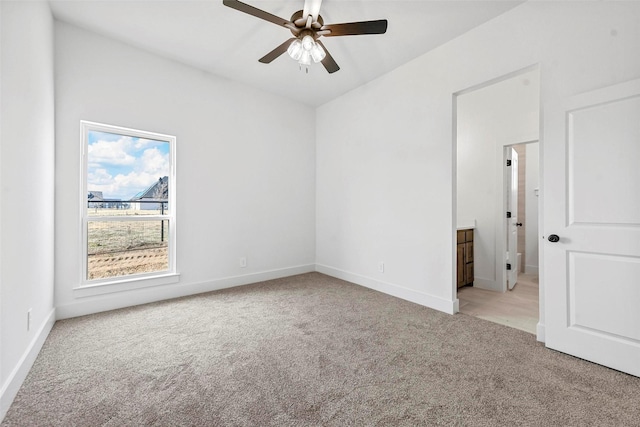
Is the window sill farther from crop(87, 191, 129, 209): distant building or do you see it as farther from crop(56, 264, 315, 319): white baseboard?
crop(87, 191, 129, 209): distant building

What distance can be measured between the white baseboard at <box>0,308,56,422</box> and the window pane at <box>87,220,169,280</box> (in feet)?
2.35

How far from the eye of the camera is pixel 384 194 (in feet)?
12.4

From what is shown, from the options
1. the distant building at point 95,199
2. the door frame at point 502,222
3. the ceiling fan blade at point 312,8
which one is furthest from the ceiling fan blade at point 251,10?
the door frame at point 502,222

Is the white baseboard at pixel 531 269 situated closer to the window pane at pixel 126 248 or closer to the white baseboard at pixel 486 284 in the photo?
the white baseboard at pixel 486 284

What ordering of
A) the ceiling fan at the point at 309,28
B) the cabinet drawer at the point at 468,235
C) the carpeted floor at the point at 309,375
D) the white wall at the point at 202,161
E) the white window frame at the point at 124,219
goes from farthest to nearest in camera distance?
the cabinet drawer at the point at 468,235 < the white window frame at the point at 124,219 < the white wall at the point at 202,161 < the ceiling fan at the point at 309,28 < the carpeted floor at the point at 309,375

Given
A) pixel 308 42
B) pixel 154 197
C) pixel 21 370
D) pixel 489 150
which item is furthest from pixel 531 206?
pixel 21 370

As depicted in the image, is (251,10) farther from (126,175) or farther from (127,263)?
(127,263)

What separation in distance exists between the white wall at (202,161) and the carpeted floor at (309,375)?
33.5 inches

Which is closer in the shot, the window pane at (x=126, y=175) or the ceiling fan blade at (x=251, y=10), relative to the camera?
the ceiling fan blade at (x=251, y=10)

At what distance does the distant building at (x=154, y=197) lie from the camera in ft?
10.9

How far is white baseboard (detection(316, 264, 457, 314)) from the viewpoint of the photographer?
304cm

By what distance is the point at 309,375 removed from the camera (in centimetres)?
188

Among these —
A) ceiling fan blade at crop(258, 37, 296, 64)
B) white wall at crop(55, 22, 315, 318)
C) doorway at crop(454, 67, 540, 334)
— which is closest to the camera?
ceiling fan blade at crop(258, 37, 296, 64)

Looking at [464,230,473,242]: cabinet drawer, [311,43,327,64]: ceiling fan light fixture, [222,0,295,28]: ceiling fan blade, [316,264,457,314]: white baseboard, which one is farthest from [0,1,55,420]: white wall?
[464,230,473,242]: cabinet drawer
